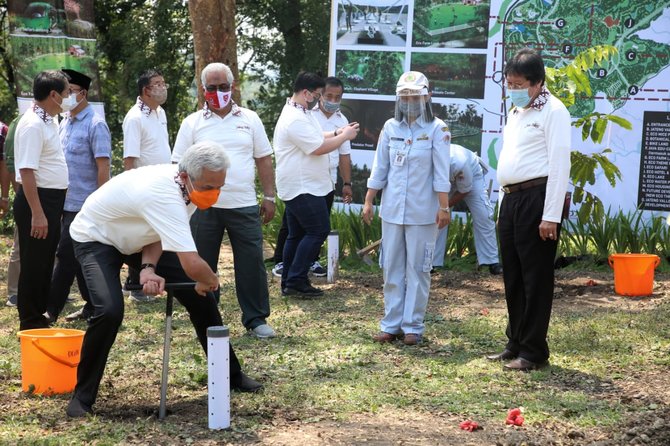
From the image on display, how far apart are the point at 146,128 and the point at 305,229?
1737mm

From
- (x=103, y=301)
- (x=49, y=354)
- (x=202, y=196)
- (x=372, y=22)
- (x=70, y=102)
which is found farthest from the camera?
(x=372, y=22)

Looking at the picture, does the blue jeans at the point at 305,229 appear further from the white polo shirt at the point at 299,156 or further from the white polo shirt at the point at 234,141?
the white polo shirt at the point at 234,141

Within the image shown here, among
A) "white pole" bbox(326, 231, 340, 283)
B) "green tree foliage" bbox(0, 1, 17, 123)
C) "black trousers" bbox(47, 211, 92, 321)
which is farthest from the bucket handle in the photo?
"green tree foliage" bbox(0, 1, 17, 123)

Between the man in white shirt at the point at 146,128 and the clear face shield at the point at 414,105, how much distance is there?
2444 millimetres

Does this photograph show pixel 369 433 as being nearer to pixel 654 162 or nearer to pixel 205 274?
pixel 205 274

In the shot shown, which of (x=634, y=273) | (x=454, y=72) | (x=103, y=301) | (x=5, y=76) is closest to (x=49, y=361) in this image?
(x=103, y=301)

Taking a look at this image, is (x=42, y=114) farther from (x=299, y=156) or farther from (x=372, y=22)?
(x=372, y=22)

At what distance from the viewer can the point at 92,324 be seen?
208 inches

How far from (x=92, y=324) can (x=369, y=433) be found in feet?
5.15

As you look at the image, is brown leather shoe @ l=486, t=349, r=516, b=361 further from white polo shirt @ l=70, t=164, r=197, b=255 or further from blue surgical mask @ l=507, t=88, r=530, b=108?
white polo shirt @ l=70, t=164, r=197, b=255

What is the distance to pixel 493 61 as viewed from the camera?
1138cm

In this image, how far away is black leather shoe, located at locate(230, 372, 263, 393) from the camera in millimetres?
5898

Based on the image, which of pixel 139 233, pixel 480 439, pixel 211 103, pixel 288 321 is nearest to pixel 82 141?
pixel 211 103

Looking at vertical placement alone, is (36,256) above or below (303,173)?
below
